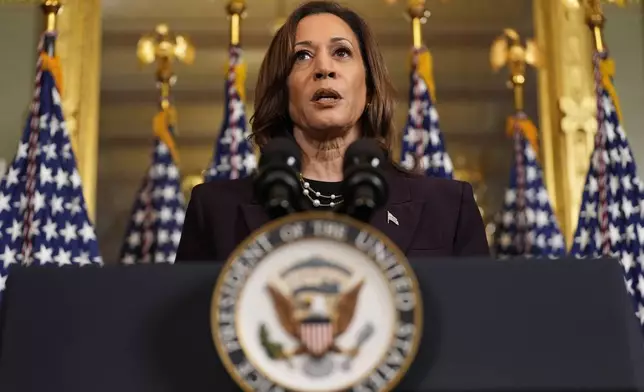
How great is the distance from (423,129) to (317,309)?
349 cm

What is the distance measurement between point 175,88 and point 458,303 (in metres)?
4.30

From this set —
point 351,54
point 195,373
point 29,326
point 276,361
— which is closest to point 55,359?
point 29,326

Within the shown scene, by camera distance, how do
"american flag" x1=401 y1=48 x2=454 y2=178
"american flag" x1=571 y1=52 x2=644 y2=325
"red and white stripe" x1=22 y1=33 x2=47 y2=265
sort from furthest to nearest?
1. "american flag" x1=401 y1=48 x2=454 y2=178
2. "american flag" x1=571 y1=52 x2=644 y2=325
3. "red and white stripe" x1=22 y1=33 x2=47 y2=265

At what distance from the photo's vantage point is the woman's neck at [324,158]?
1949mm

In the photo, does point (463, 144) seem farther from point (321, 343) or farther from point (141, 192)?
point (321, 343)

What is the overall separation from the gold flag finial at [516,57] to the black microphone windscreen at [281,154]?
378cm

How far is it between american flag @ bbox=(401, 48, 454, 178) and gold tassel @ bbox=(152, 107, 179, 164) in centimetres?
129

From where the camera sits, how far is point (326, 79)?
6.15 ft

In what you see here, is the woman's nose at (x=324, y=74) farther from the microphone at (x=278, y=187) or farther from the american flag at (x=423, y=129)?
the american flag at (x=423, y=129)

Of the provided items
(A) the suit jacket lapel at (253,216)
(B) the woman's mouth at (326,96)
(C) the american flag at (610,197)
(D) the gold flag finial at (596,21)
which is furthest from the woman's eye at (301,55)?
(D) the gold flag finial at (596,21)

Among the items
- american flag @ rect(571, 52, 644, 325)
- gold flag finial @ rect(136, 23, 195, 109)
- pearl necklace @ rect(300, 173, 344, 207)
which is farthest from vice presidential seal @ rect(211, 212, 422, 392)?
gold flag finial @ rect(136, 23, 195, 109)

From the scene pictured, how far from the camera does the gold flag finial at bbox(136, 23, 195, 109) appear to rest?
488 centimetres

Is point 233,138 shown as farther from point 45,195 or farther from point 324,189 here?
point 324,189

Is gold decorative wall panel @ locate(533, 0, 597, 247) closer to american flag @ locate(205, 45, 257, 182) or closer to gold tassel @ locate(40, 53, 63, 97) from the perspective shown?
american flag @ locate(205, 45, 257, 182)
